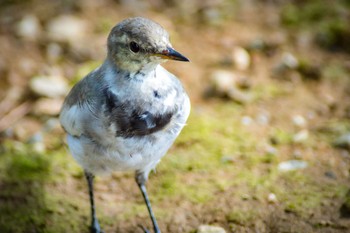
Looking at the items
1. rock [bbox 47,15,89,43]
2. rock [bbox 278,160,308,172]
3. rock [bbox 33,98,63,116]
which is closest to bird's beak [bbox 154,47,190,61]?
rock [bbox 278,160,308,172]

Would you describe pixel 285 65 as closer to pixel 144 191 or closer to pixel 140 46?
pixel 144 191

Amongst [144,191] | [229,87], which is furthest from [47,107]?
[229,87]

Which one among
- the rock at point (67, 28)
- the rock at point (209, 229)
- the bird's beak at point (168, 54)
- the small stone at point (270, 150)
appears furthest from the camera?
the rock at point (67, 28)

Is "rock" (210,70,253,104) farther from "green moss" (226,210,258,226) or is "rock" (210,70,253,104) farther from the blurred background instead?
"green moss" (226,210,258,226)

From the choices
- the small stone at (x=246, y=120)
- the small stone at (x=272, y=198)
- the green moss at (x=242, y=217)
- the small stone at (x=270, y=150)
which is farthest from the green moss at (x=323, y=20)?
the green moss at (x=242, y=217)

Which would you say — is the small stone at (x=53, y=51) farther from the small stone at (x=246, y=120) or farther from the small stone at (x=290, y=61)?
the small stone at (x=290, y=61)

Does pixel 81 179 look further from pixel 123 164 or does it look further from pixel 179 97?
pixel 179 97
